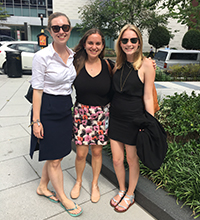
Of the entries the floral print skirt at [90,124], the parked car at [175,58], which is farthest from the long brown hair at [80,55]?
the parked car at [175,58]

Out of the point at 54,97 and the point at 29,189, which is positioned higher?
the point at 54,97

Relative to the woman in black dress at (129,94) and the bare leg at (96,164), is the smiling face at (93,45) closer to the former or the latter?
the woman in black dress at (129,94)

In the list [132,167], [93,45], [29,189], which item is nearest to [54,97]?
[93,45]

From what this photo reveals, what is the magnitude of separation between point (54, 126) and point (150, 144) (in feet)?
3.29

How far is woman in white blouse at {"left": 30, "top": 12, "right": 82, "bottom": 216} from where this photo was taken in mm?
1986

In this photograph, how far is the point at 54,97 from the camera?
2098mm

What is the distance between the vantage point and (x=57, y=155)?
86.8 inches

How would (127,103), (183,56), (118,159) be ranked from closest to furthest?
(127,103)
(118,159)
(183,56)

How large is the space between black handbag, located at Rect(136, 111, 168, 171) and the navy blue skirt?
2.53 ft

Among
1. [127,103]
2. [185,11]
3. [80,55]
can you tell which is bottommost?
[127,103]

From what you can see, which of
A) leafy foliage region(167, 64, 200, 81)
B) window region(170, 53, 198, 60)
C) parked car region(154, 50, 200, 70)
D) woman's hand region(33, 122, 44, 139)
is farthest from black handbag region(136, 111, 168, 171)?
window region(170, 53, 198, 60)

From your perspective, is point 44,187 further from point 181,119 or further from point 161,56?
point 161,56

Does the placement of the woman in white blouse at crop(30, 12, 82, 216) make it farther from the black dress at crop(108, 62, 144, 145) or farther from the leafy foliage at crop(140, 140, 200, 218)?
the leafy foliage at crop(140, 140, 200, 218)

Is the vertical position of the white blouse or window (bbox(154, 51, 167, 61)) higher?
window (bbox(154, 51, 167, 61))
